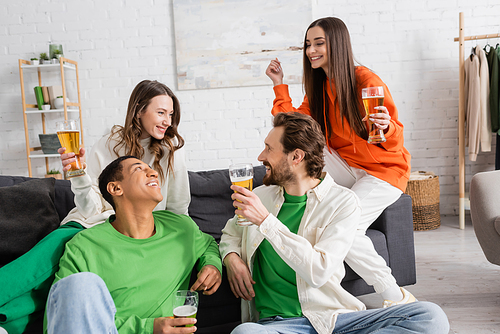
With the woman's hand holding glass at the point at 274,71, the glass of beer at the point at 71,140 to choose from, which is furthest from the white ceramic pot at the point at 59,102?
the glass of beer at the point at 71,140

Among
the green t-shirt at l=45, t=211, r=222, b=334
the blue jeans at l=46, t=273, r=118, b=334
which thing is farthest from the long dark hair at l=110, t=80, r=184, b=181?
the blue jeans at l=46, t=273, r=118, b=334

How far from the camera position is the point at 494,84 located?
11.7 ft

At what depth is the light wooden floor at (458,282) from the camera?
203 cm

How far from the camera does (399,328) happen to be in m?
1.35

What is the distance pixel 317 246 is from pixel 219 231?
1.05 meters

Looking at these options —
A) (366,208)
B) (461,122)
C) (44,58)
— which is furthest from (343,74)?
(44,58)

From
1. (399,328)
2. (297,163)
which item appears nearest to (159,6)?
(297,163)

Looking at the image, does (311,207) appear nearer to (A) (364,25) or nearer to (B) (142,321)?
(B) (142,321)

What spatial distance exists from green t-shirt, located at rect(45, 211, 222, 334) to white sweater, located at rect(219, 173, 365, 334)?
0.22 meters

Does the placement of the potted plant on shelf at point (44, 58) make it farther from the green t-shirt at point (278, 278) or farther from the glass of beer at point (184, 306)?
the glass of beer at point (184, 306)

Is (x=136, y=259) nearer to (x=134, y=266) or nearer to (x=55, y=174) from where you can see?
(x=134, y=266)

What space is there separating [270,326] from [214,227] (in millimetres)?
1042

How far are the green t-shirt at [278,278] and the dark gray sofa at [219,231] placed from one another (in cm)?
23

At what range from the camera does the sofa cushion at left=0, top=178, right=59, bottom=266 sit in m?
1.70
